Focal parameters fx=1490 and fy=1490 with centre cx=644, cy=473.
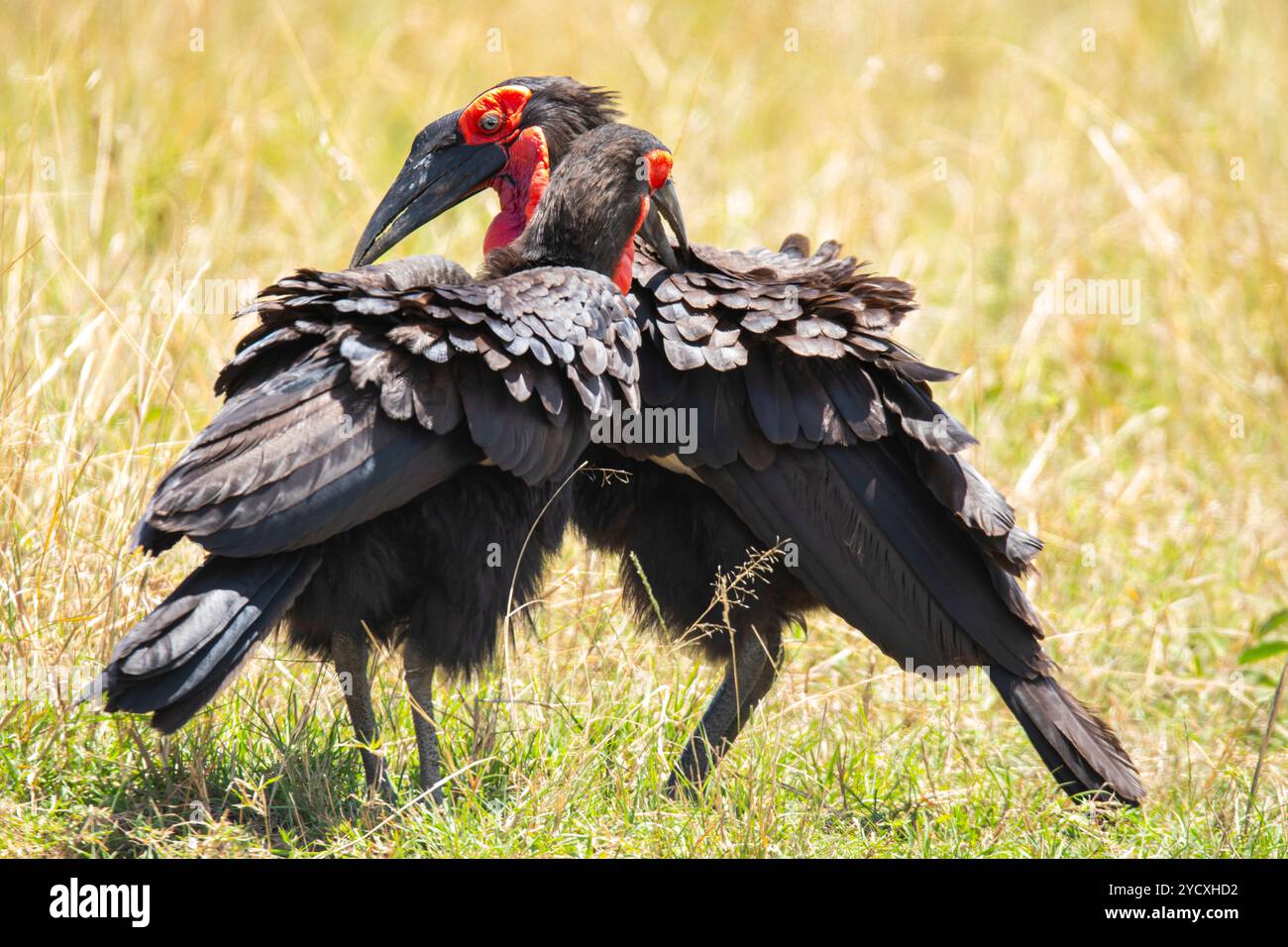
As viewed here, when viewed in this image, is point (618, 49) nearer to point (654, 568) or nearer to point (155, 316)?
point (155, 316)

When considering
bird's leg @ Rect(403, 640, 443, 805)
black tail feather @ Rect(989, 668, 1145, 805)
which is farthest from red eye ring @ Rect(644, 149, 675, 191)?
black tail feather @ Rect(989, 668, 1145, 805)

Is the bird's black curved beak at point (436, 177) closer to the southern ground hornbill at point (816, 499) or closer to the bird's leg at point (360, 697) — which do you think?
the southern ground hornbill at point (816, 499)

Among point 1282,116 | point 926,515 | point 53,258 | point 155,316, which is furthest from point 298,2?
point 926,515

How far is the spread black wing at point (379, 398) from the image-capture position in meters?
2.65

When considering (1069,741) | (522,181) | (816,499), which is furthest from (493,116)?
(1069,741)

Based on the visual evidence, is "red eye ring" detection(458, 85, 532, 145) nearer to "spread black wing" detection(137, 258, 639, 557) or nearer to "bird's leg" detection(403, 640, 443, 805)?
"spread black wing" detection(137, 258, 639, 557)

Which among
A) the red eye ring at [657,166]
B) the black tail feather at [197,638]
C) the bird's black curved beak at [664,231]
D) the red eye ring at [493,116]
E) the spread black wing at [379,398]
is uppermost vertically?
the red eye ring at [493,116]

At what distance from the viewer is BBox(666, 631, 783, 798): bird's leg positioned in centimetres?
347

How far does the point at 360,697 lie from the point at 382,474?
0.62 metres

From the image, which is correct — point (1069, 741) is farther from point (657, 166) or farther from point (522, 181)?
point (522, 181)

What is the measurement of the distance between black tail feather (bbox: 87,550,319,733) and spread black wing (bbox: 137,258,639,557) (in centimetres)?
7

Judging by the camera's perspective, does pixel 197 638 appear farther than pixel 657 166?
No

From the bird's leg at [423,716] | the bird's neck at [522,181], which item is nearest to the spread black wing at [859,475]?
the bird's neck at [522,181]

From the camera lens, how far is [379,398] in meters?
2.77
